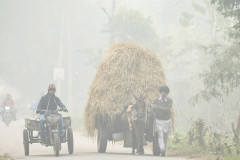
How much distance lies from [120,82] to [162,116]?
1939mm

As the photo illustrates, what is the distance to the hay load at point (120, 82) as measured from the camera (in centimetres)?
1806

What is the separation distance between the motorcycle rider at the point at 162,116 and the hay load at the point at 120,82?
732 millimetres

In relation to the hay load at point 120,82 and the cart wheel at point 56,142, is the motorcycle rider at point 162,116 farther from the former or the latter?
the cart wheel at point 56,142

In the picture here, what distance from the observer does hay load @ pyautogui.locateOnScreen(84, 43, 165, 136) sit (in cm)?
1806

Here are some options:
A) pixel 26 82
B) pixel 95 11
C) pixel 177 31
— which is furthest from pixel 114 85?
pixel 95 11

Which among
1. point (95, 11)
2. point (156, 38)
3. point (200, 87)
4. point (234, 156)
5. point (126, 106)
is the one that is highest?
point (95, 11)

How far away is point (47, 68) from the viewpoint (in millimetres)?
79062

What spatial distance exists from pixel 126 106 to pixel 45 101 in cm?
227

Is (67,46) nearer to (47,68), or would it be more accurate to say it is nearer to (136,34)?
(47,68)

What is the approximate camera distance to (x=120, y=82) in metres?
18.4

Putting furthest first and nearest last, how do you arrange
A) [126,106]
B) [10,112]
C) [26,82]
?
1. [26,82]
2. [10,112]
3. [126,106]

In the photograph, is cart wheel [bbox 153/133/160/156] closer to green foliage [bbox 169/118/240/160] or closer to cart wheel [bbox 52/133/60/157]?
green foliage [bbox 169/118/240/160]

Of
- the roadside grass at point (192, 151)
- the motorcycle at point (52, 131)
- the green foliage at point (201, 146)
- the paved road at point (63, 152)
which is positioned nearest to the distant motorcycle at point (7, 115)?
the paved road at point (63, 152)

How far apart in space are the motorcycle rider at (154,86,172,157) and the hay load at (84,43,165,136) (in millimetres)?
732
